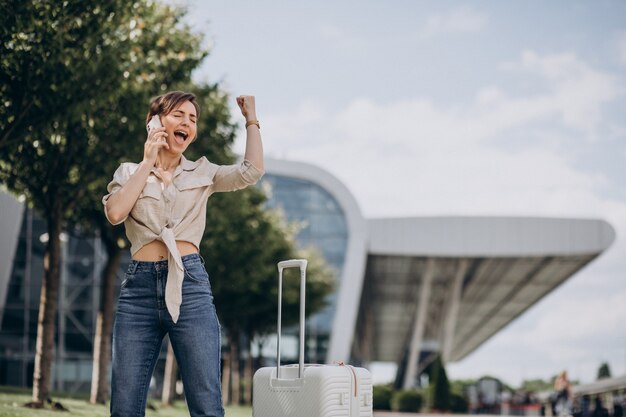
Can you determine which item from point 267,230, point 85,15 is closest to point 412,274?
point 267,230

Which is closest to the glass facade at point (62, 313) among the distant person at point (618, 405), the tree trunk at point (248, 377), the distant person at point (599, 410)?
the tree trunk at point (248, 377)

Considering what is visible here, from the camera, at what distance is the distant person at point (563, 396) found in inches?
901

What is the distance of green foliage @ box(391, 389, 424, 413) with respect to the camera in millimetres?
36781

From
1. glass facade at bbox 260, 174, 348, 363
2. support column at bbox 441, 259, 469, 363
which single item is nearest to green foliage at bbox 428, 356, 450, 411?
glass facade at bbox 260, 174, 348, 363

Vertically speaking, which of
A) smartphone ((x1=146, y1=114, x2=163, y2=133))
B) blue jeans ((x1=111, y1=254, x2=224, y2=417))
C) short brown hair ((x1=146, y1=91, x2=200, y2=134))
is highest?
short brown hair ((x1=146, y1=91, x2=200, y2=134))

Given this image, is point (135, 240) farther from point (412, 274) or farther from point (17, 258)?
point (412, 274)

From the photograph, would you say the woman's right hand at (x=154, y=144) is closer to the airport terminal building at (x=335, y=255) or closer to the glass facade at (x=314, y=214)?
the airport terminal building at (x=335, y=255)

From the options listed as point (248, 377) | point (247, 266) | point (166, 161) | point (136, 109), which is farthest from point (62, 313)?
point (166, 161)

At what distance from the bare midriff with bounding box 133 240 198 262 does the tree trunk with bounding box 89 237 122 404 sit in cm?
1386

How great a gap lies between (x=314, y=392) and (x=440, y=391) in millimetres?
33131

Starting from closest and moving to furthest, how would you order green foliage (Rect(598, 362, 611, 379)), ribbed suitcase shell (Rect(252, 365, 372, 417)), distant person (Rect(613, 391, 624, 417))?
1. ribbed suitcase shell (Rect(252, 365, 372, 417))
2. distant person (Rect(613, 391, 624, 417))
3. green foliage (Rect(598, 362, 611, 379))

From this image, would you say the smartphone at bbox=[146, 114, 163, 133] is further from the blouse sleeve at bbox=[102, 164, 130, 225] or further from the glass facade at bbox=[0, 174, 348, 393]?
the glass facade at bbox=[0, 174, 348, 393]

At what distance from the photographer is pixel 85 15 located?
11273 millimetres

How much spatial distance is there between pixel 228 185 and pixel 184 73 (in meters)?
12.9
